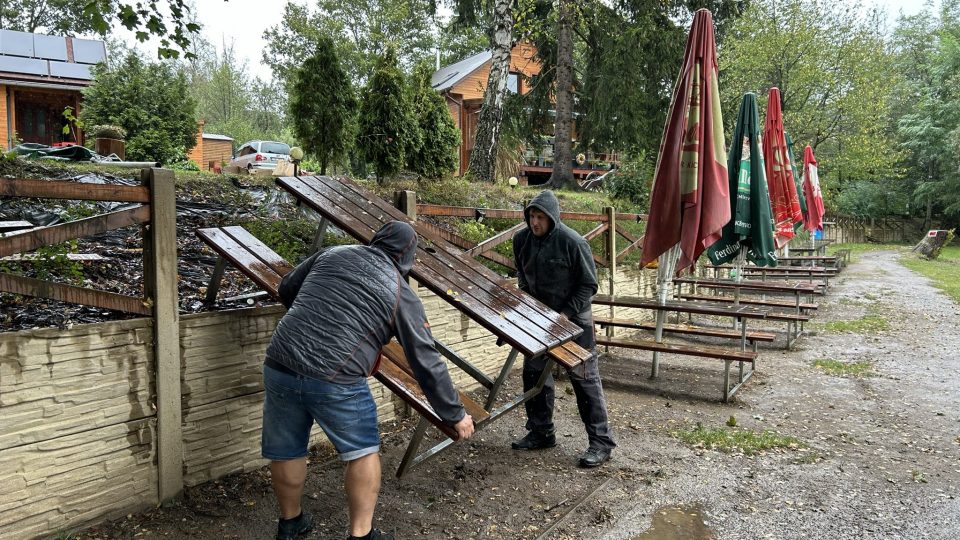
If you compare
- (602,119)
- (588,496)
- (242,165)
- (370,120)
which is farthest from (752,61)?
(588,496)

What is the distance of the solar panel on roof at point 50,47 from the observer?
1947 centimetres

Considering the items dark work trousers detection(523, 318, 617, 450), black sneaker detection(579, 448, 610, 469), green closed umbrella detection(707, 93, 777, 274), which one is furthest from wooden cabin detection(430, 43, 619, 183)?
black sneaker detection(579, 448, 610, 469)

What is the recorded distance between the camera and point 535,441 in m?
4.30

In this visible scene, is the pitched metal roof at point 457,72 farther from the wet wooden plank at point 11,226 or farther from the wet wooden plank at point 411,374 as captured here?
the wet wooden plank at point 411,374

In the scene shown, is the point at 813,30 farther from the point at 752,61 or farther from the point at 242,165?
the point at 242,165

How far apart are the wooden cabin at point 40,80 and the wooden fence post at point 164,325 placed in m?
18.3

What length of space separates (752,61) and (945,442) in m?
24.1

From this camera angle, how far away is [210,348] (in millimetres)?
3244

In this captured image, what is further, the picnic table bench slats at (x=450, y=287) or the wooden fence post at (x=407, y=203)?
the wooden fence post at (x=407, y=203)

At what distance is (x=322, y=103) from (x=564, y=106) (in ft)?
26.3

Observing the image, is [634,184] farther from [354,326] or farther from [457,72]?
[457,72]

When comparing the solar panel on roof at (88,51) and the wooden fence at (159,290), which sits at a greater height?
the solar panel on roof at (88,51)

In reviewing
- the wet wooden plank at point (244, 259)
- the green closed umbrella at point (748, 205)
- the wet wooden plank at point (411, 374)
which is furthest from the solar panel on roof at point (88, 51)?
the wet wooden plank at point (411, 374)

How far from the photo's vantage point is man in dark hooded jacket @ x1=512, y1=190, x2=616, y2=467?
4.12m
